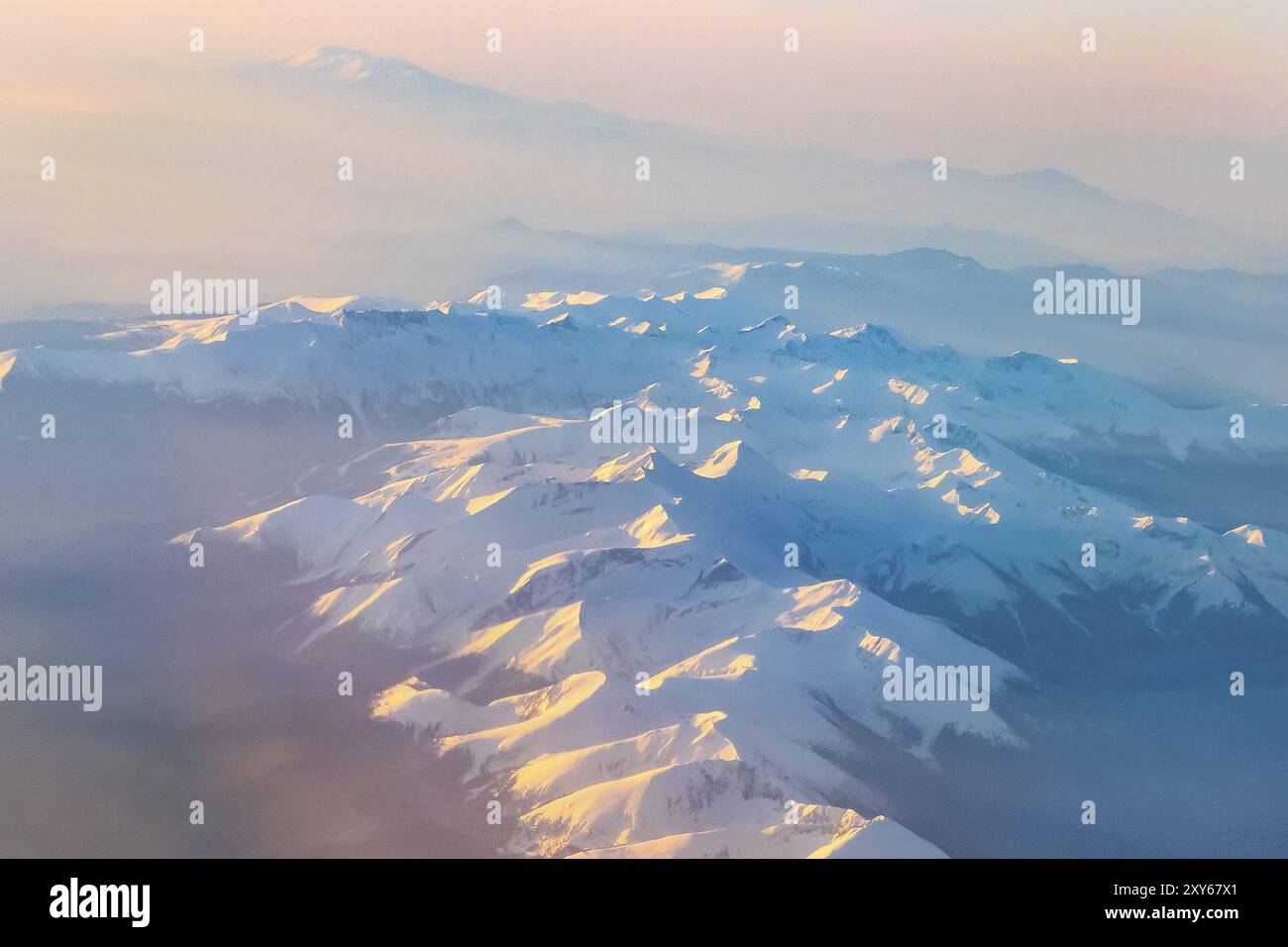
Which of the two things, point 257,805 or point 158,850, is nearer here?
point 158,850

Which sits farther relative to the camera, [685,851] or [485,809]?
Answer: [485,809]

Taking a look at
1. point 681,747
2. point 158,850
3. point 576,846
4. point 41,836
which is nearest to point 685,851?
point 576,846

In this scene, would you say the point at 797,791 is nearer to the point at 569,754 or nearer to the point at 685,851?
the point at 569,754

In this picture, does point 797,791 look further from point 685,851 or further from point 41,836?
point 41,836

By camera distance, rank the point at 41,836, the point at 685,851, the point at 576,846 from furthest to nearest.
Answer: the point at 41,836, the point at 576,846, the point at 685,851
